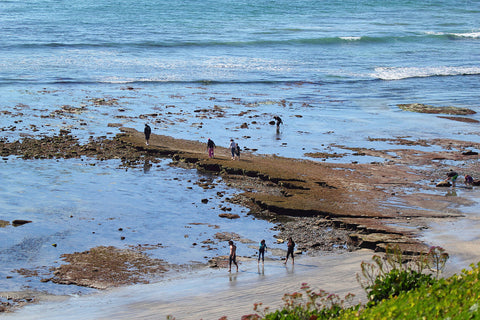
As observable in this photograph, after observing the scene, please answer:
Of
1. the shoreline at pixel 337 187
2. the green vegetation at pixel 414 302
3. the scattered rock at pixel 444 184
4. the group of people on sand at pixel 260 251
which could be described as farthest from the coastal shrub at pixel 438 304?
the scattered rock at pixel 444 184

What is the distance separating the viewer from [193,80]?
5197 centimetres

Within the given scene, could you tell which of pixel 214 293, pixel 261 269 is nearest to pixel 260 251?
pixel 261 269

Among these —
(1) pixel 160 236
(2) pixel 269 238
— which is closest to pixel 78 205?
(1) pixel 160 236

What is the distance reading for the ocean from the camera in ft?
74.0

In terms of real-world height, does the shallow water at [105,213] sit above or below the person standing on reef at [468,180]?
below

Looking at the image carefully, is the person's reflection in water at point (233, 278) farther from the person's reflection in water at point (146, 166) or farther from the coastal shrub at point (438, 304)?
the person's reflection in water at point (146, 166)

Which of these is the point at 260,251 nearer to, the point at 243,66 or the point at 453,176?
the point at 453,176

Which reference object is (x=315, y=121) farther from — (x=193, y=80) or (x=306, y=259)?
(x=306, y=259)

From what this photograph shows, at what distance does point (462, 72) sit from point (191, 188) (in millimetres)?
41828

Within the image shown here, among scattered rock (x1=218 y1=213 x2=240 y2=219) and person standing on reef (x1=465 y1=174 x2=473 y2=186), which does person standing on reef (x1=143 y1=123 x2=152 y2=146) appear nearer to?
scattered rock (x1=218 y1=213 x2=240 y2=219)

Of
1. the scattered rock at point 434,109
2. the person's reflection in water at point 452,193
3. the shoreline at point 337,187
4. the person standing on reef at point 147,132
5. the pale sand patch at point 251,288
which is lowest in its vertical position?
the pale sand patch at point 251,288

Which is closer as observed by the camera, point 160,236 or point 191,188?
point 160,236

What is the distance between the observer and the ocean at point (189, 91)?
74.0ft

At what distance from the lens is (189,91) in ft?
156
